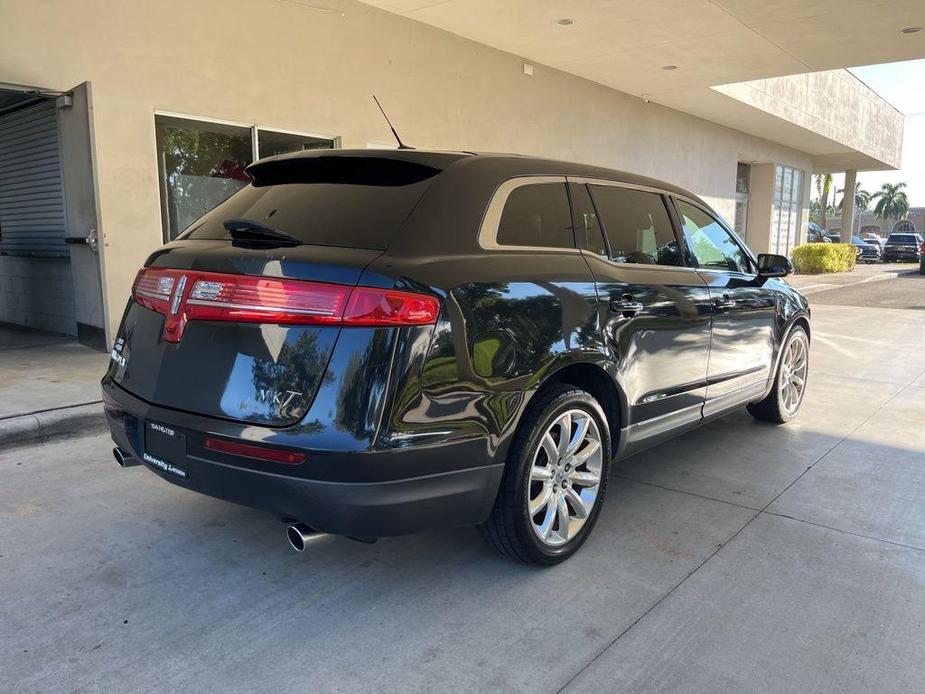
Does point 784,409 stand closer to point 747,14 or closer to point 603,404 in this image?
point 603,404

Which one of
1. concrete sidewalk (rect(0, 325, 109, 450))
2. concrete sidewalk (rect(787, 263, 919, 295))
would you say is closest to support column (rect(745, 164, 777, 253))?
concrete sidewalk (rect(787, 263, 919, 295))

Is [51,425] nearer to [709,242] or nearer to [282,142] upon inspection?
[709,242]

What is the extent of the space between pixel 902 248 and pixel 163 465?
41050mm

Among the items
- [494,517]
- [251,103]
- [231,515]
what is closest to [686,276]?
[494,517]

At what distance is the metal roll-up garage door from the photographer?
319 inches

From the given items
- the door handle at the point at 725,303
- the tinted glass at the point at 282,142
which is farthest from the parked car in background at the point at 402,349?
the tinted glass at the point at 282,142

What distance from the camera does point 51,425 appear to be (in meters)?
4.99

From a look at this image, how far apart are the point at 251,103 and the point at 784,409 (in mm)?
6654

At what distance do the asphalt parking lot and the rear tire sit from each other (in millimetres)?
1054

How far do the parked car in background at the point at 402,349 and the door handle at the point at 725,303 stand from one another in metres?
0.68

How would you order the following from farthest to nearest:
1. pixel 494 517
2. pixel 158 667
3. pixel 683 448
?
pixel 683 448 < pixel 494 517 < pixel 158 667

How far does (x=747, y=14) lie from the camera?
10.2m

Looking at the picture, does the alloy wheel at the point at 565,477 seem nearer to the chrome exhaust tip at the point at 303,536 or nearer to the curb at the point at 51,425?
the chrome exhaust tip at the point at 303,536

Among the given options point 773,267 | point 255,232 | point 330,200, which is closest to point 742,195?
point 773,267
